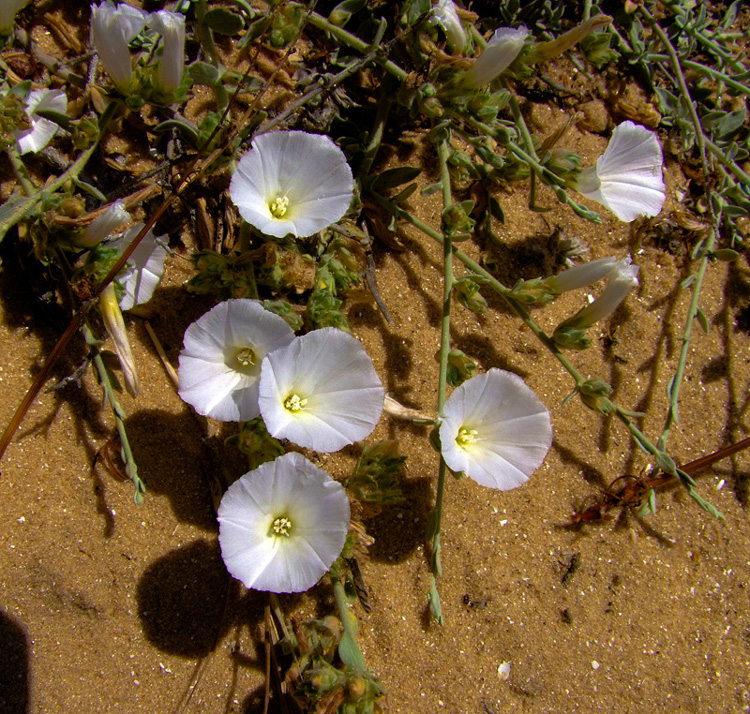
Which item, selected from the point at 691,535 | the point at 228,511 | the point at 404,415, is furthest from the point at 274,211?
the point at 691,535

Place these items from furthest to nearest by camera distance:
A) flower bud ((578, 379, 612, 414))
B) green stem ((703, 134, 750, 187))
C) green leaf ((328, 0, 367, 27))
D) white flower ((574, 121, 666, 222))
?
green stem ((703, 134, 750, 187))
green leaf ((328, 0, 367, 27))
white flower ((574, 121, 666, 222))
flower bud ((578, 379, 612, 414))

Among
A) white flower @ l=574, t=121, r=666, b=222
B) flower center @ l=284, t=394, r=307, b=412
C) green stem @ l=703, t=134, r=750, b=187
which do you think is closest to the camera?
flower center @ l=284, t=394, r=307, b=412

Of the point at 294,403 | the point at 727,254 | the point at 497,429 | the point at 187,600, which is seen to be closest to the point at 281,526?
the point at 294,403

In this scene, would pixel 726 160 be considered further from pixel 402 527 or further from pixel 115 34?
pixel 115 34

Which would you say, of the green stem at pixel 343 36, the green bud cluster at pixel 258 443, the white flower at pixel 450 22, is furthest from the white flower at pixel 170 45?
the green bud cluster at pixel 258 443

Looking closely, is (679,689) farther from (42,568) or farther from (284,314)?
(42,568)

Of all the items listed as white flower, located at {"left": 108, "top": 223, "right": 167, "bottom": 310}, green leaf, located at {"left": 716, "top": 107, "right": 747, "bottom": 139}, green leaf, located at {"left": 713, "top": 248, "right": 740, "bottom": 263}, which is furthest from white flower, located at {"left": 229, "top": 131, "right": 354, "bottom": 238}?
green leaf, located at {"left": 716, "top": 107, "right": 747, "bottom": 139}

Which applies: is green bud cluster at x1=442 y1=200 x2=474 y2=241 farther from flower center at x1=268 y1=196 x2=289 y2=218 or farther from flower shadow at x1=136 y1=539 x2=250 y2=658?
flower shadow at x1=136 y1=539 x2=250 y2=658
